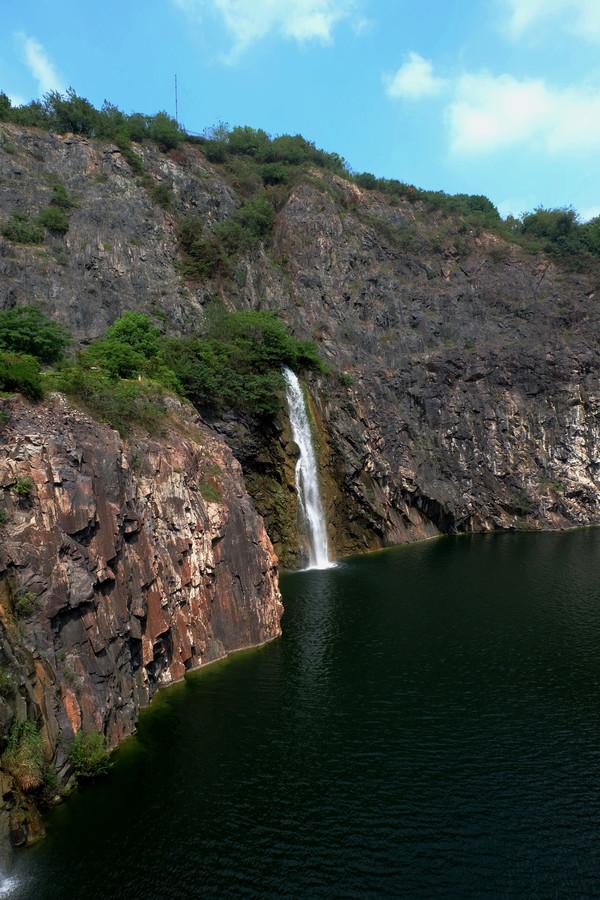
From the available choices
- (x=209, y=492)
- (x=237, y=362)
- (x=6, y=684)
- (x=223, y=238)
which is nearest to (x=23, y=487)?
(x=6, y=684)

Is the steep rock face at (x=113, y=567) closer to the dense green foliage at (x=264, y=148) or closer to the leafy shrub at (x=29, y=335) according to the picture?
the leafy shrub at (x=29, y=335)

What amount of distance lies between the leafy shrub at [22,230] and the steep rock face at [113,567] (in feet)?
96.7

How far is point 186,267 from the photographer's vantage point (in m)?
62.8

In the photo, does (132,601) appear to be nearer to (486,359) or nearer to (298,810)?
(298,810)

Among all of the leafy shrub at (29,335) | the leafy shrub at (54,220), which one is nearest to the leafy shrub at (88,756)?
the leafy shrub at (29,335)

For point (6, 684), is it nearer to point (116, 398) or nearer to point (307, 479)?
point (116, 398)

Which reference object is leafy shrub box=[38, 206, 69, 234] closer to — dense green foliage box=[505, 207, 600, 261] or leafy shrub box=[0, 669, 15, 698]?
leafy shrub box=[0, 669, 15, 698]

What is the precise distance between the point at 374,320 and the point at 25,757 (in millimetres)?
60374

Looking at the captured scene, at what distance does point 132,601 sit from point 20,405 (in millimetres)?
8067

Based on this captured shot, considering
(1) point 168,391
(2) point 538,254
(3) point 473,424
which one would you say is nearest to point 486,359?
(3) point 473,424

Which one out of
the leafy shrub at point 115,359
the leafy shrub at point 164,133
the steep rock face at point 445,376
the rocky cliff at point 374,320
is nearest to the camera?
the leafy shrub at point 115,359

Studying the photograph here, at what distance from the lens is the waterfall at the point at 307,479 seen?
49000 millimetres

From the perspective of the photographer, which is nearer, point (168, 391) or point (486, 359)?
point (168, 391)

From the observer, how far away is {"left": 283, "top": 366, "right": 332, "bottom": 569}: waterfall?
49.0 metres
